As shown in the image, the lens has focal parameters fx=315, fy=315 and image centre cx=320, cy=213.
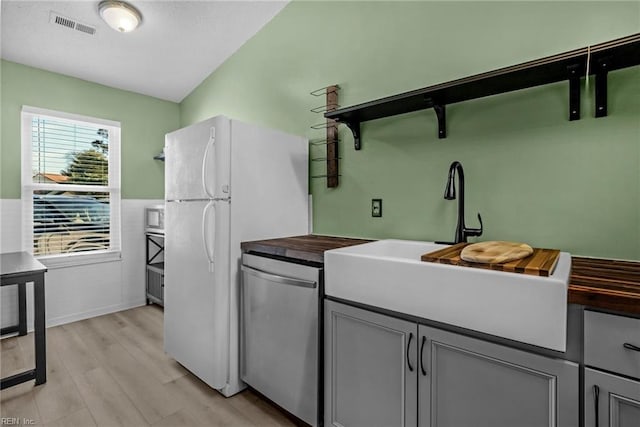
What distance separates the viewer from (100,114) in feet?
11.7

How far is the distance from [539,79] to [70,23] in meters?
3.33

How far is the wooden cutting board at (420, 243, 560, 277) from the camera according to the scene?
38.4 inches

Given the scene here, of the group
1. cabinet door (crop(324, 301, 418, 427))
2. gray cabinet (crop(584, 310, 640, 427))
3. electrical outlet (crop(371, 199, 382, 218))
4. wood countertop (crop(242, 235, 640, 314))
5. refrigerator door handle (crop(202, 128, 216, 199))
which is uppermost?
refrigerator door handle (crop(202, 128, 216, 199))

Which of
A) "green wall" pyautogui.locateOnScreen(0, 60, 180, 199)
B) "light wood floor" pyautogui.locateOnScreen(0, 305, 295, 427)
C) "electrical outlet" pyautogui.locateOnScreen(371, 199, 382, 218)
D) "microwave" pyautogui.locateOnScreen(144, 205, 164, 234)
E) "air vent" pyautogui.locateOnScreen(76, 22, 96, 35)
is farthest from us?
"microwave" pyautogui.locateOnScreen(144, 205, 164, 234)

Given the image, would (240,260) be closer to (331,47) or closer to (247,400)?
(247,400)

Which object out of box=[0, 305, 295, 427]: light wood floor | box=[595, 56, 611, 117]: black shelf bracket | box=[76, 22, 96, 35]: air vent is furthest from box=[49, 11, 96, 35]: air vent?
box=[595, 56, 611, 117]: black shelf bracket

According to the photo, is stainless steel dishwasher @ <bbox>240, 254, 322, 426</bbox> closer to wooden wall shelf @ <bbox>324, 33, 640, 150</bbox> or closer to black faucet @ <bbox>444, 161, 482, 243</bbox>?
black faucet @ <bbox>444, 161, 482, 243</bbox>

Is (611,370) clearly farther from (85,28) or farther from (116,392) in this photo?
(85,28)

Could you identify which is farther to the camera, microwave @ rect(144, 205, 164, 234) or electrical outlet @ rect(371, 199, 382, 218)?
microwave @ rect(144, 205, 164, 234)

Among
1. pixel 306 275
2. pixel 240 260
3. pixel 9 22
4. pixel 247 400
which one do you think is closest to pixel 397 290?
pixel 306 275

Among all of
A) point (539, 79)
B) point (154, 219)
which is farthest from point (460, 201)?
point (154, 219)

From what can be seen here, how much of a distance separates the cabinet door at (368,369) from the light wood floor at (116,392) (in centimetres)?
52

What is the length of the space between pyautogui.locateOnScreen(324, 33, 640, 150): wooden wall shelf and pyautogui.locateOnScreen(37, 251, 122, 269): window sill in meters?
3.34

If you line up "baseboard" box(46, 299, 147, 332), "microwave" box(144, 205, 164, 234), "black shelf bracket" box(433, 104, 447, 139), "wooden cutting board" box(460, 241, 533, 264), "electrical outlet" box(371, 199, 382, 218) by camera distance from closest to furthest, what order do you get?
"wooden cutting board" box(460, 241, 533, 264)
"black shelf bracket" box(433, 104, 447, 139)
"electrical outlet" box(371, 199, 382, 218)
"baseboard" box(46, 299, 147, 332)
"microwave" box(144, 205, 164, 234)
